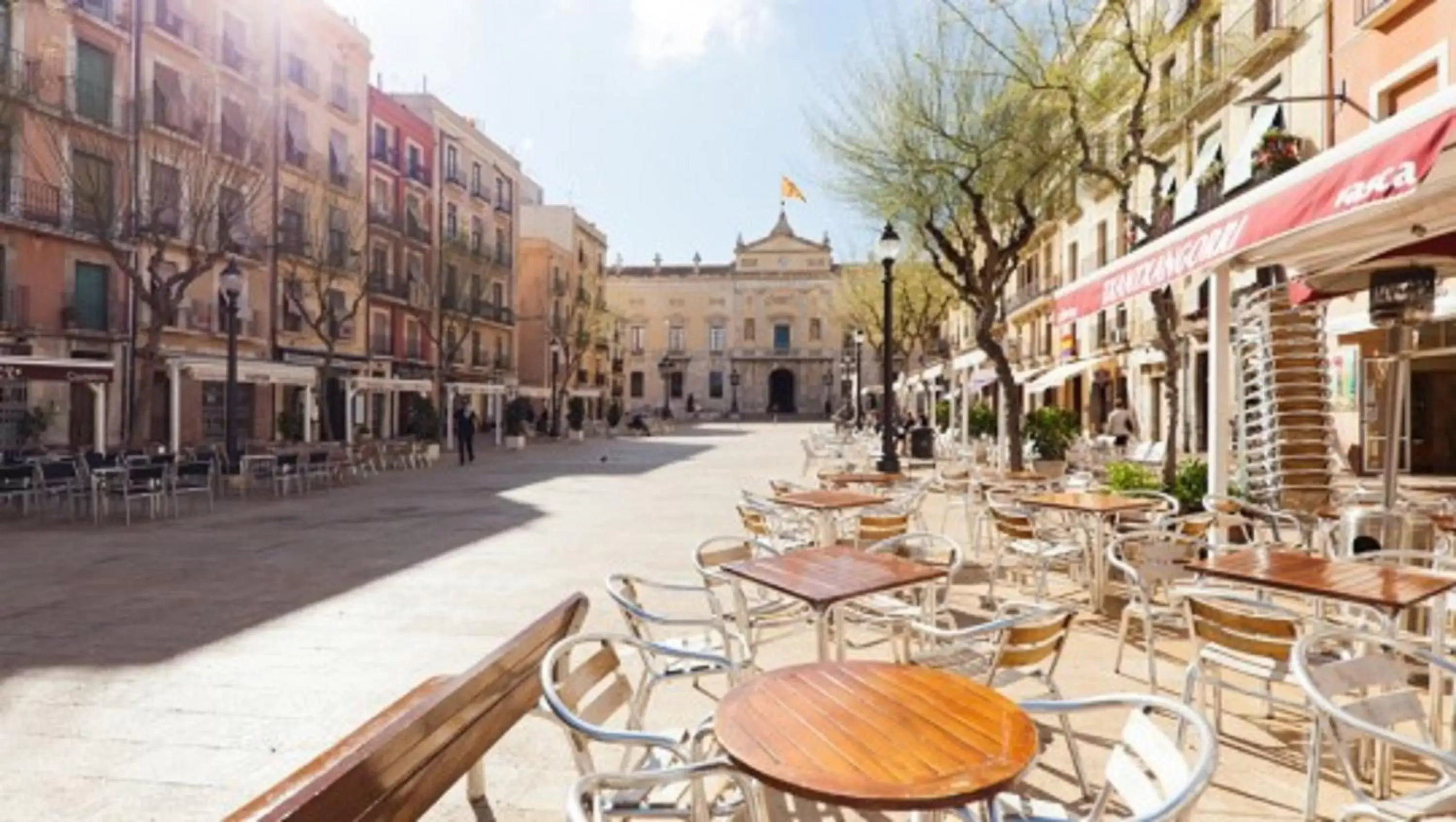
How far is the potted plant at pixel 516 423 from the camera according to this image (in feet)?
94.7

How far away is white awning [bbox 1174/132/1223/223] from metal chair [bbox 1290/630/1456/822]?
1699cm

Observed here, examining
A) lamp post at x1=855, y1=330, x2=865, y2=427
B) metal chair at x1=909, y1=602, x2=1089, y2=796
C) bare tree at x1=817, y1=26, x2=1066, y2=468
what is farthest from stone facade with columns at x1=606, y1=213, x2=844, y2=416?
metal chair at x1=909, y1=602, x2=1089, y2=796

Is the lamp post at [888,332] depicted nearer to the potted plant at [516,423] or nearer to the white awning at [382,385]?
the white awning at [382,385]

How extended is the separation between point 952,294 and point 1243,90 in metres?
10.5

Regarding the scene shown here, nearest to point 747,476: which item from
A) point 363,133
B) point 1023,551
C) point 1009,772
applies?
point 1023,551

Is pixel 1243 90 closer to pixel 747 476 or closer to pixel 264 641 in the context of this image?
pixel 747 476

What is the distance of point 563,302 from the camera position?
49.6 metres

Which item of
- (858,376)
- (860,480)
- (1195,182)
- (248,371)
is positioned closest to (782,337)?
(858,376)

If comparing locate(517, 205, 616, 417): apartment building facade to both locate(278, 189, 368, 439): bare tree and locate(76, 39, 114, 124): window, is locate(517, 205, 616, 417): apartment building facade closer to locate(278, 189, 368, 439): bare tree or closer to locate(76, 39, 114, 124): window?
locate(278, 189, 368, 439): bare tree

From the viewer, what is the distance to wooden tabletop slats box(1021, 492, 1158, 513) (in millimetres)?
6129

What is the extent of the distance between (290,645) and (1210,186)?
19.2 metres

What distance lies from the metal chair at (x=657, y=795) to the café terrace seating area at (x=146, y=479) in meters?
11.1

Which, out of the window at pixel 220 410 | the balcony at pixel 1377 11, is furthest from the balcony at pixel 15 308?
the balcony at pixel 1377 11

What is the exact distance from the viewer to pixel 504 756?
3764mm
